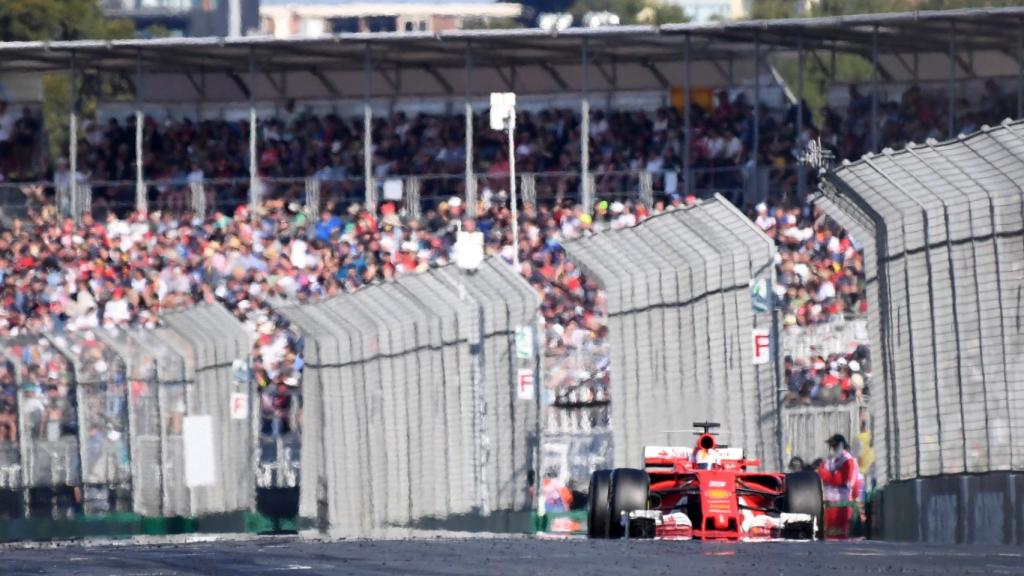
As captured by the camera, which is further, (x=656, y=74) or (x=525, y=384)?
(x=656, y=74)

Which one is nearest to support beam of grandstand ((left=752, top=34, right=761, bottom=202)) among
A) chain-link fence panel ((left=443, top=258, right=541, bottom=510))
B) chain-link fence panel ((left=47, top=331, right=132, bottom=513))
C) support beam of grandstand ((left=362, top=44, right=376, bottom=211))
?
support beam of grandstand ((left=362, top=44, right=376, bottom=211))

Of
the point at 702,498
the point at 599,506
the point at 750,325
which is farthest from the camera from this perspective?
the point at 750,325

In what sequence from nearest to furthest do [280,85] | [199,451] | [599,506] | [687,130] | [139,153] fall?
[599,506] < [199,451] < [687,130] < [139,153] < [280,85]

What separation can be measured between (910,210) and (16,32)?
5344cm

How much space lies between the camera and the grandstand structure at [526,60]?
98.3ft

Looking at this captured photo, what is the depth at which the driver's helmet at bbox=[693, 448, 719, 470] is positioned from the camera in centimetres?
1509

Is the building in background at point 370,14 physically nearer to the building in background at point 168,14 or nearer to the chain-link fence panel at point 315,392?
the building in background at point 168,14

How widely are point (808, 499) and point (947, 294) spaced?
158cm

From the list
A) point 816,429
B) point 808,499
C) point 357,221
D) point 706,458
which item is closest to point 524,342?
point 816,429

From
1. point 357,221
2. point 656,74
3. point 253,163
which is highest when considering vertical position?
point 656,74

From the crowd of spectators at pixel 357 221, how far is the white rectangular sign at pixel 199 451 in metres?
2.19

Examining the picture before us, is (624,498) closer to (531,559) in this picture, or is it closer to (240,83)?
(531,559)

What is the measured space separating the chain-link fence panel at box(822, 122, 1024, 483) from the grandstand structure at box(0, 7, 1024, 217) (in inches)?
558

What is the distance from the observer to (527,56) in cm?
3434
